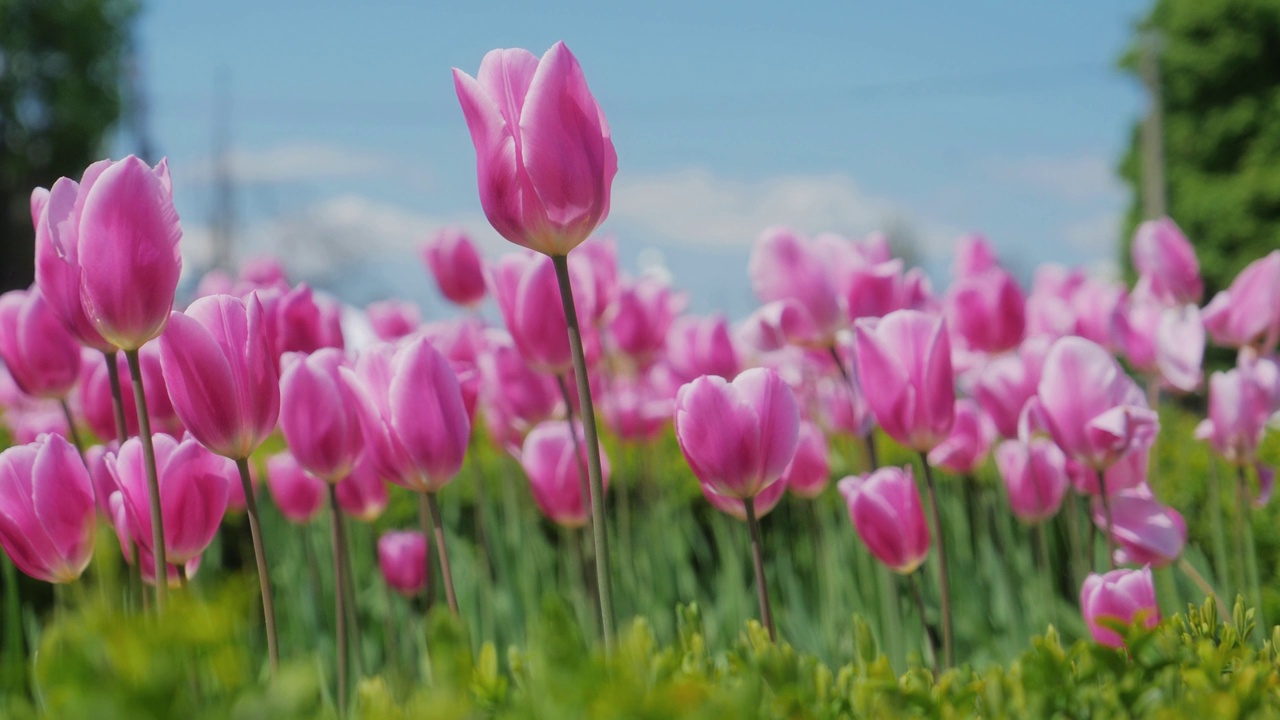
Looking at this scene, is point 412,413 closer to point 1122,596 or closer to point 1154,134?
point 1122,596

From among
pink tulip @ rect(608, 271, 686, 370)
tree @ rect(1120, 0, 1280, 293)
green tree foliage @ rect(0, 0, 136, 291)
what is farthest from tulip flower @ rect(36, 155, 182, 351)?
green tree foliage @ rect(0, 0, 136, 291)

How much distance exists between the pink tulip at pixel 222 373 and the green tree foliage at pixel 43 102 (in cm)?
3631

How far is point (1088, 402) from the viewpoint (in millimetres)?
2123

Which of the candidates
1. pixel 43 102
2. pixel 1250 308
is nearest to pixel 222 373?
pixel 1250 308

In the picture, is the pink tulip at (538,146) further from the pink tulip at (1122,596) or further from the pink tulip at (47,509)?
the pink tulip at (1122,596)

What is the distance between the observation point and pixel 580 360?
1.52m

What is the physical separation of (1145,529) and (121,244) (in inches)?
74.8

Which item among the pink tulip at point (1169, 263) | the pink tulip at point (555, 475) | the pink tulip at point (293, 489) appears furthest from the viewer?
the pink tulip at point (1169, 263)

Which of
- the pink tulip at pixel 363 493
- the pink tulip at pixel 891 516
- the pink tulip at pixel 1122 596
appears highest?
the pink tulip at pixel 363 493

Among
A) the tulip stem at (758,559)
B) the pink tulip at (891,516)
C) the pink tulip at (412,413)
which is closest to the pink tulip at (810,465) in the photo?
the pink tulip at (891,516)

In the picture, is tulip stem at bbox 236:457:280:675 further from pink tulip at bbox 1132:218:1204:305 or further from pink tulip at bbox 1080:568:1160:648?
pink tulip at bbox 1132:218:1204:305

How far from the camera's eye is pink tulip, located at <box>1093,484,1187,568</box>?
6.97ft

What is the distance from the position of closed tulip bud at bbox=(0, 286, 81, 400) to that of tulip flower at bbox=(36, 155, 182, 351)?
2.46ft

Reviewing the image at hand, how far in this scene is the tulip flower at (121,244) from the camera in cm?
152
